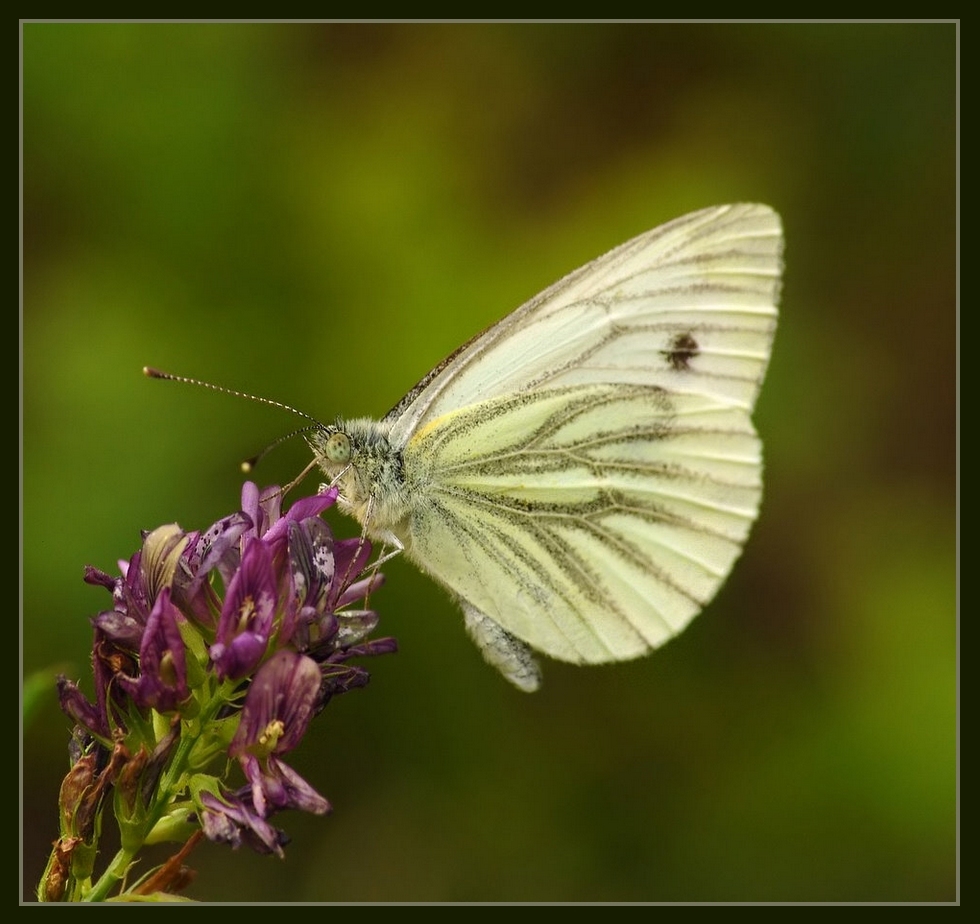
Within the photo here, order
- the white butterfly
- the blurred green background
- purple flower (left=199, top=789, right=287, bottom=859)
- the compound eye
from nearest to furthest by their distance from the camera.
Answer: purple flower (left=199, top=789, right=287, bottom=859)
the compound eye
the white butterfly
the blurred green background

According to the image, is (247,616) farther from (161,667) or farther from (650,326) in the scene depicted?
(650,326)

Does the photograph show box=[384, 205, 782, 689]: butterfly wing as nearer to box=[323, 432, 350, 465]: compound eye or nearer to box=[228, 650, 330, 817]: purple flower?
box=[323, 432, 350, 465]: compound eye

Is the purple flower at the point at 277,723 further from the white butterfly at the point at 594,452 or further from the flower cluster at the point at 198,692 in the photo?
the white butterfly at the point at 594,452

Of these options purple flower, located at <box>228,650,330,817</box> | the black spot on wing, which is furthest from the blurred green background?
purple flower, located at <box>228,650,330,817</box>

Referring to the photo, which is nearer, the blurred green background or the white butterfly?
the white butterfly

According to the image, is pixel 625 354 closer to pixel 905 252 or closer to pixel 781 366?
pixel 781 366

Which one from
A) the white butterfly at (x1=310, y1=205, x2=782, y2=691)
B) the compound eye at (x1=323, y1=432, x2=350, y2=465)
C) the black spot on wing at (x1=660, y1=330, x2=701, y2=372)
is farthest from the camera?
the black spot on wing at (x1=660, y1=330, x2=701, y2=372)

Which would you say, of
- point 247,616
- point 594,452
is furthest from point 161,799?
point 594,452

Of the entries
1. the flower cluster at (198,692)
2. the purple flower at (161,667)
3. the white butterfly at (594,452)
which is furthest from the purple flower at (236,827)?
the white butterfly at (594,452)
